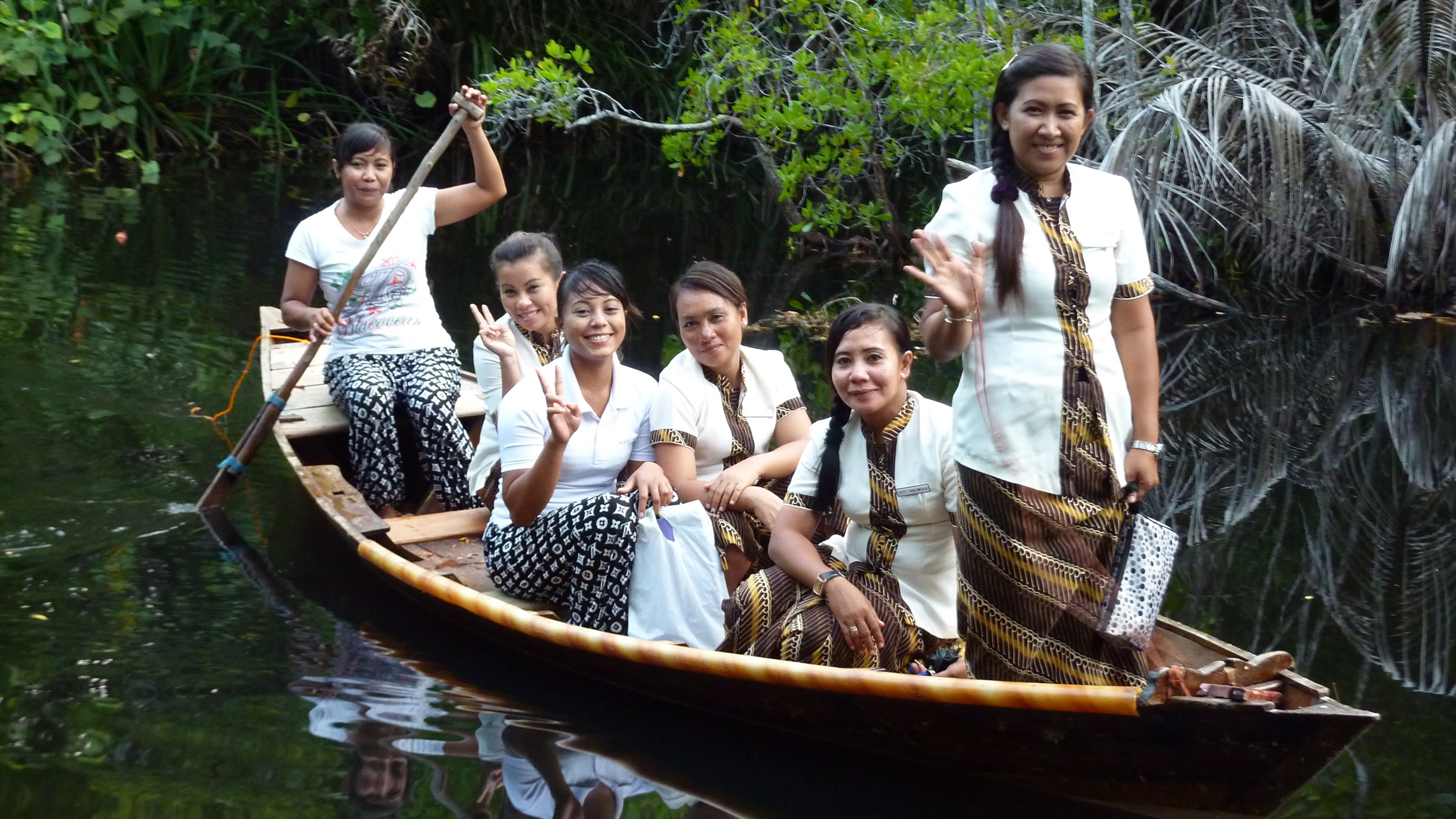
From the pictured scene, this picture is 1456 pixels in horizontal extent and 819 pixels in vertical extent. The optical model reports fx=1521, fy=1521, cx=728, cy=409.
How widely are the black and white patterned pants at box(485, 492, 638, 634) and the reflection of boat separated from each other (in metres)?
0.09

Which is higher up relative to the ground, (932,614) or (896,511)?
(896,511)

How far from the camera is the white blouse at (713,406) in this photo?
3.87 m

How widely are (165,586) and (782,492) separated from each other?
1.80 m

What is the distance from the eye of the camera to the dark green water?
3.33 metres

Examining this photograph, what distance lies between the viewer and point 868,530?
3416mm

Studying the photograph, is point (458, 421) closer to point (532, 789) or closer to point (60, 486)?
point (60, 486)

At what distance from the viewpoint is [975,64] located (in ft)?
24.6

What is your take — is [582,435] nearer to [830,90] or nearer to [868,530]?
[868,530]

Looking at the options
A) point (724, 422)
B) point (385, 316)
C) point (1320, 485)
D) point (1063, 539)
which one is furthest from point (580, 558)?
point (1320, 485)

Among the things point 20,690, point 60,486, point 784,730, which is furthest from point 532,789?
point 60,486

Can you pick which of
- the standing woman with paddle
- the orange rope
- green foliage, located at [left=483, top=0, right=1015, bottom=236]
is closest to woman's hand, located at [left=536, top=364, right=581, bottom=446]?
the standing woman with paddle

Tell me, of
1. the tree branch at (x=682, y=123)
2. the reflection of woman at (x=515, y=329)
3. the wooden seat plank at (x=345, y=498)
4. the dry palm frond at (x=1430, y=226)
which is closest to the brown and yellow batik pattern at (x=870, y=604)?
the reflection of woman at (x=515, y=329)

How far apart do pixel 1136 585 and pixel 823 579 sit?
74 centimetres

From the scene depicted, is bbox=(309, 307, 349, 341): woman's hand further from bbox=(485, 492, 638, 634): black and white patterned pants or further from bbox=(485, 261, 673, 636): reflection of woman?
bbox=(485, 492, 638, 634): black and white patterned pants
